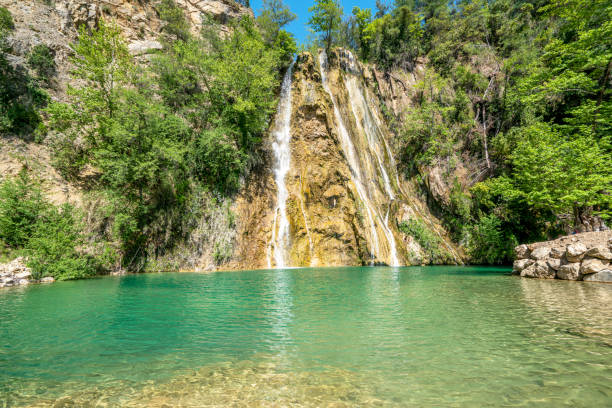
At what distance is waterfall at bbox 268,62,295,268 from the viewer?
1945 cm

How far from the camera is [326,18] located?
29.8 metres

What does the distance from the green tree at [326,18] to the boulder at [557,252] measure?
87.4 feet

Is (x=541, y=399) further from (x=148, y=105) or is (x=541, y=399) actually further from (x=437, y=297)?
(x=148, y=105)

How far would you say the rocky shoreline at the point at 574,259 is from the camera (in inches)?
402

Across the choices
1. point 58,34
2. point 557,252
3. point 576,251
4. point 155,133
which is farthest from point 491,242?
point 58,34

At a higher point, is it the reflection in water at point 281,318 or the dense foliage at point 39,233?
the dense foliage at point 39,233

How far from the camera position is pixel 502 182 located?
2097cm

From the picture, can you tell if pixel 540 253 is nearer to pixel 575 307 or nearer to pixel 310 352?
pixel 575 307

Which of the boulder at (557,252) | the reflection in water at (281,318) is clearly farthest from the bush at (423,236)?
the reflection in water at (281,318)

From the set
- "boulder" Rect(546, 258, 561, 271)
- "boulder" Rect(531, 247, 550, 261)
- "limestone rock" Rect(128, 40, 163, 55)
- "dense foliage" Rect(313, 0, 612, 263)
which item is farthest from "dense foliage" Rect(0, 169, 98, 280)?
"dense foliage" Rect(313, 0, 612, 263)

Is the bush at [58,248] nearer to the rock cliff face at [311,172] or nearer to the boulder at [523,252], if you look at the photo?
the rock cliff face at [311,172]

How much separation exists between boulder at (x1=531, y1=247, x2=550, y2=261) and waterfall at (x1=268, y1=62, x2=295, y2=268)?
13.5 m

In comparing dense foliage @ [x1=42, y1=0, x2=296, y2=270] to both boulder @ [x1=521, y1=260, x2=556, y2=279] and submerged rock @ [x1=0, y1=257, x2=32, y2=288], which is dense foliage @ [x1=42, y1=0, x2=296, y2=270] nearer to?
submerged rock @ [x1=0, y1=257, x2=32, y2=288]

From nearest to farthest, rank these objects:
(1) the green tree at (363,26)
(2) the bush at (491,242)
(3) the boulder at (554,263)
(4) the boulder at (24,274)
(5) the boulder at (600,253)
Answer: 1. (5) the boulder at (600,253)
2. (4) the boulder at (24,274)
3. (3) the boulder at (554,263)
4. (2) the bush at (491,242)
5. (1) the green tree at (363,26)
